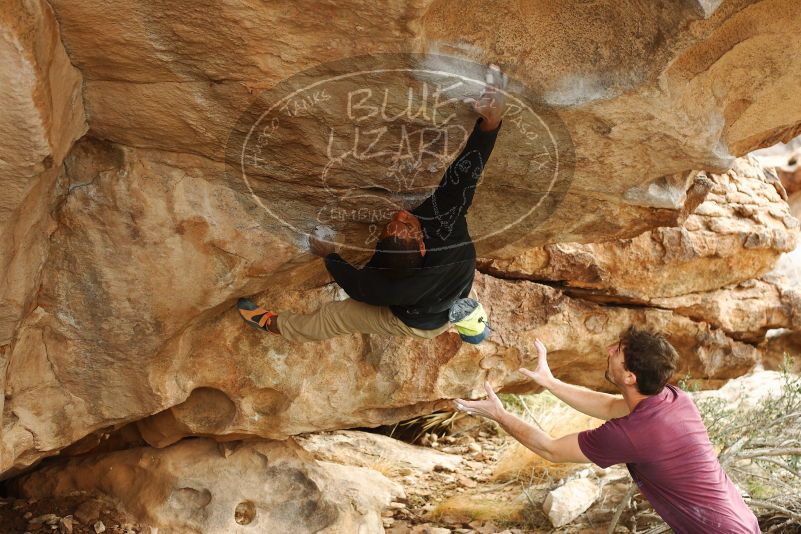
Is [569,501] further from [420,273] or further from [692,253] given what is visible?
[420,273]

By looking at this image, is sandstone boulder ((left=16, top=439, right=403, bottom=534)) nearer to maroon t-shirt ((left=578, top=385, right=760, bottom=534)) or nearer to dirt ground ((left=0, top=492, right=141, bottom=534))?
dirt ground ((left=0, top=492, right=141, bottom=534))

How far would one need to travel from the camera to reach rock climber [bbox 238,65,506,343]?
3027mm

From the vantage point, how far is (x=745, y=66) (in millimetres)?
3086

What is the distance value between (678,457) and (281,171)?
1.81 metres

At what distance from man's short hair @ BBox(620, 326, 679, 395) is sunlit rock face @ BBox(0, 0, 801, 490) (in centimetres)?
67

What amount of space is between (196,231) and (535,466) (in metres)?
3.39

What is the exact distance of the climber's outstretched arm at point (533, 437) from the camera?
3.21m

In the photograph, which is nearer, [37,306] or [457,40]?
[457,40]

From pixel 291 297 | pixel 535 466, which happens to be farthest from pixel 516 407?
pixel 291 297

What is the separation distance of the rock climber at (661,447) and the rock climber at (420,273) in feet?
1.82

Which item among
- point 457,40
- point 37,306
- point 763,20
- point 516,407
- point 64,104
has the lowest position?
point 516,407

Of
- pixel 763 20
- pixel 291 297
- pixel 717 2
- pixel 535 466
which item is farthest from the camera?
pixel 535 466

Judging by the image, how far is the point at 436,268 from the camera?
3.34m

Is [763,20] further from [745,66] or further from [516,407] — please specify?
[516,407]
